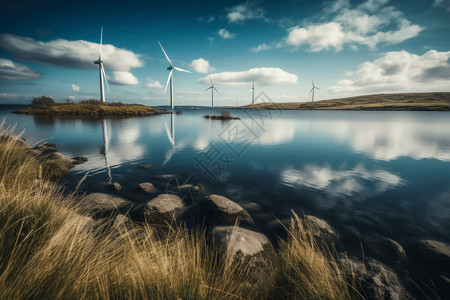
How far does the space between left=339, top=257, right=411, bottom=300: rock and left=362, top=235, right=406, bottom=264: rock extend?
1.07 metres

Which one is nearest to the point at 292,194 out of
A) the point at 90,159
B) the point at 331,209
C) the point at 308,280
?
the point at 331,209

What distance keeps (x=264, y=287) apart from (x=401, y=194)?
11.6m

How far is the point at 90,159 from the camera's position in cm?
1575

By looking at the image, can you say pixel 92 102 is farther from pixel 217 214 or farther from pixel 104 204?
pixel 217 214

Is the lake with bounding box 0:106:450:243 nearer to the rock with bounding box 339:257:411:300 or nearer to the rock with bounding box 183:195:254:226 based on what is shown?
the rock with bounding box 183:195:254:226

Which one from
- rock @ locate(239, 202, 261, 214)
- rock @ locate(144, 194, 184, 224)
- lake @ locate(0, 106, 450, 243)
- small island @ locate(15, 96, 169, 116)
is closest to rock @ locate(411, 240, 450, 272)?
lake @ locate(0, 106, 450, 243)

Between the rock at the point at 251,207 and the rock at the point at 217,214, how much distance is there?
2.25 ft

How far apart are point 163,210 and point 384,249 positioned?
8.07 m

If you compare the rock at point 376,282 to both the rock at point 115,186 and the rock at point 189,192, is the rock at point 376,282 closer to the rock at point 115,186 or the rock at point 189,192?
the rock at point 189,192

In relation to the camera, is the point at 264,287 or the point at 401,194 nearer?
the point at 264,287

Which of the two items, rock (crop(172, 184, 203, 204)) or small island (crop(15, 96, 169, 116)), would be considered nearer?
rock (crop(172, 184, 203, 204))

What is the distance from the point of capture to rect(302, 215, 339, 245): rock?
650 cm

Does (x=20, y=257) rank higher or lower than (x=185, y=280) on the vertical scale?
higher

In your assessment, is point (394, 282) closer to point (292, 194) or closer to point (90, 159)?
point (292, 194)
